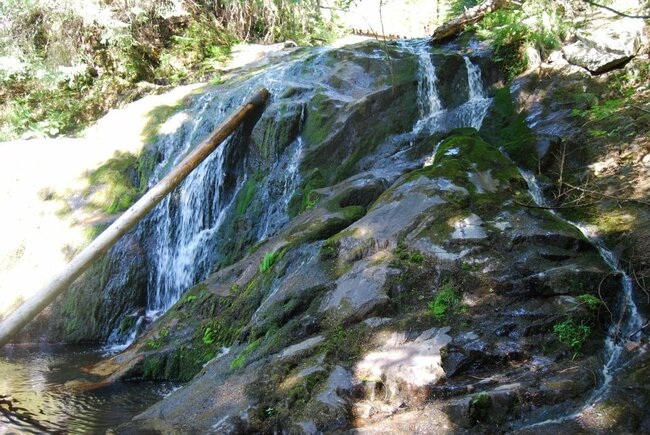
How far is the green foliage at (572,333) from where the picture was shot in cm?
372

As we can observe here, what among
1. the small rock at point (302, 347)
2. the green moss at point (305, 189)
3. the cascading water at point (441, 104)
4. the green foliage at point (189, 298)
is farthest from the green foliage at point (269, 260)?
the cascading water at point (441, 104)

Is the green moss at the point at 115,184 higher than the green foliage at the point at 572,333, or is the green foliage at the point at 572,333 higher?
the green moss at the point at 115,184

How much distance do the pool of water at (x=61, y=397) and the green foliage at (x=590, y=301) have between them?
4414 mm

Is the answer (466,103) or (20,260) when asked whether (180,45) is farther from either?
(466,103)

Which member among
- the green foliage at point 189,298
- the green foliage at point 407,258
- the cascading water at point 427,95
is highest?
the cascading water at point 427,95

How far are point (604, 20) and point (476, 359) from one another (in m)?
8.61

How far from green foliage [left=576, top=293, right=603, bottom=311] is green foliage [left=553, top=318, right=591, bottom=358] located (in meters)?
0.18

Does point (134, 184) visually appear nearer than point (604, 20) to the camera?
No

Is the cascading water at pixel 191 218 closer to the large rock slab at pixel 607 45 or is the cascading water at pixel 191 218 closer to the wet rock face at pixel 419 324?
the wet rock face at pixel 419 324

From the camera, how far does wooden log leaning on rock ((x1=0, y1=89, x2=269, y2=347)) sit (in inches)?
263

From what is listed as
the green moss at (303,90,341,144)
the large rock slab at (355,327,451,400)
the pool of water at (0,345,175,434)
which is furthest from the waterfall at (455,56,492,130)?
the pool of water at (0,345,175,434)

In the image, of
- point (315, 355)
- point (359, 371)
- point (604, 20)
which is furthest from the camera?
point (604, 20)

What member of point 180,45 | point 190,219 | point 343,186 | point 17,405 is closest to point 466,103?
point 343,186

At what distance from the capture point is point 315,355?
4.21 m
